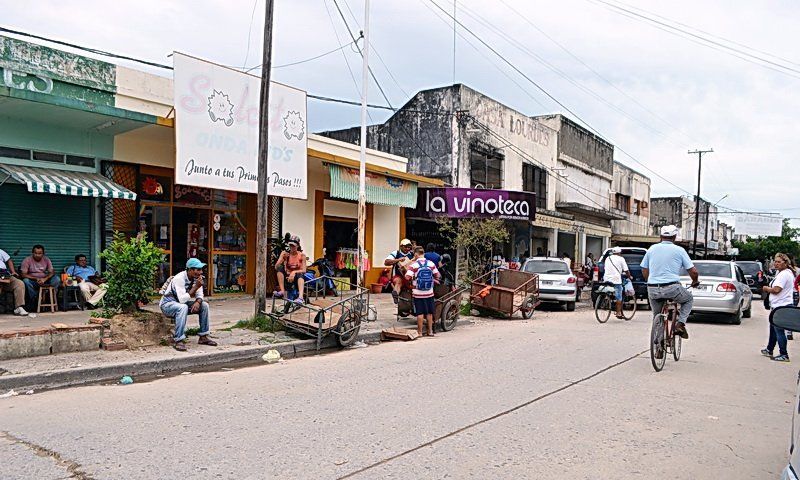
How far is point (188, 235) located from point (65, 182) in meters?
4.29

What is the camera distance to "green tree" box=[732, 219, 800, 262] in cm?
7231

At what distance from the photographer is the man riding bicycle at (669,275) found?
8.71m

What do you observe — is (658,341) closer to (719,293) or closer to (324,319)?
(324,319)

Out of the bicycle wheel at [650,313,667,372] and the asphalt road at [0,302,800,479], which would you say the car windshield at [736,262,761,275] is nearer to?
the asphalt road at [0,302,800,479]

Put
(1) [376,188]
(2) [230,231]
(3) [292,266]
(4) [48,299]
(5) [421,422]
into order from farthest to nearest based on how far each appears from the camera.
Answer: (1) [376,188]
(2) [230,231]
(3) [292,266]
(4) [48,299]
(5) [421,422]

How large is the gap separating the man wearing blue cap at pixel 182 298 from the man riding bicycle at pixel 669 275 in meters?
6.55

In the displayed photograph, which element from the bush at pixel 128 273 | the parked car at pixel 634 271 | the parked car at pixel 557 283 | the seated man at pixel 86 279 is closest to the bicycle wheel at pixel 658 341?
the bush at pixel 128 273

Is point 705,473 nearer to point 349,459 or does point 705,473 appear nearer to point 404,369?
point 349,459

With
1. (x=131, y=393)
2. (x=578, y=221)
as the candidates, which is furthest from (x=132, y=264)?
(x=578, y=221)

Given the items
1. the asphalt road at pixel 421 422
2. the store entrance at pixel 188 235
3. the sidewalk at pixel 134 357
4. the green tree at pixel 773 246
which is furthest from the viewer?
the green tree at pixel 773 246

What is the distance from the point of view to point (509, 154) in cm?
2864

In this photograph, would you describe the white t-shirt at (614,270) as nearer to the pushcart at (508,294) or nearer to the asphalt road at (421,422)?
the pushcart at (508,294)

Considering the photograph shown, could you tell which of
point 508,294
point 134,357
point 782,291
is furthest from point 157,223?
point 782,291

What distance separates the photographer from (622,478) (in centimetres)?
447
